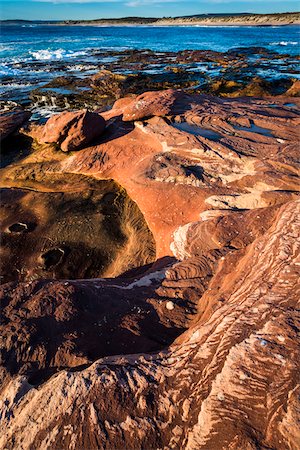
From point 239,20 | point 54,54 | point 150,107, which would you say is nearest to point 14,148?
point 150,107

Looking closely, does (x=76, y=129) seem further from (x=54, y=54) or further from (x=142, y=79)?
(x=54, y=54)

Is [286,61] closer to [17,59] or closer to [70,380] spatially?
[17,59]

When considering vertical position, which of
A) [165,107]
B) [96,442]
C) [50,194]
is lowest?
[50,194]

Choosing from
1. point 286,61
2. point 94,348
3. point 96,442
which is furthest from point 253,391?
point 286,61

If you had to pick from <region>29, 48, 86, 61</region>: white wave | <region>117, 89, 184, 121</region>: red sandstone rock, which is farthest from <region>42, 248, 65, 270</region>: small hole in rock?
<region>29, 48, 86, 61</region>: white wave

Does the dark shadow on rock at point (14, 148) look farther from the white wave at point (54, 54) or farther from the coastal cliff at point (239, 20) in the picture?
the coastal cliff at point (239, 20)

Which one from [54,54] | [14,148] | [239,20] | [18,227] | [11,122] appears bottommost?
[18,227]

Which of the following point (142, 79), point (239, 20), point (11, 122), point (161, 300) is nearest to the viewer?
point (161, 300)
